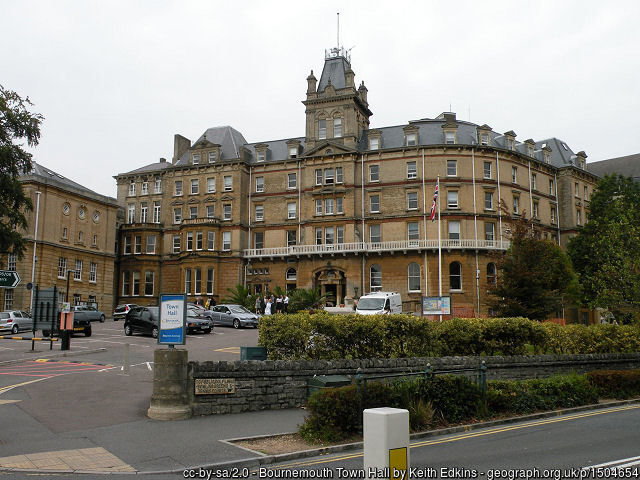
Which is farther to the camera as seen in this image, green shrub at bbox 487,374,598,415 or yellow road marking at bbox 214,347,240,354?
yellow road marking at bbox 214,347,240,354

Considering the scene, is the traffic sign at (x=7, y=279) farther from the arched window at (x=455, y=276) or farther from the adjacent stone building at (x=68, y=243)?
the arched window at (x=455, y=276)

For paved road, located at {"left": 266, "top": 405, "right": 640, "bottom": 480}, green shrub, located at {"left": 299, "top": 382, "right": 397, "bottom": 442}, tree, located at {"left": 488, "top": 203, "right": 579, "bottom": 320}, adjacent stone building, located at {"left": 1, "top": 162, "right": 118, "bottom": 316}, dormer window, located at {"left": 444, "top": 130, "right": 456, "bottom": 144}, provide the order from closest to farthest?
paved road, located at {"left": 266, "top": 405, "right": 640, "bottom": 480}, green shrub, located at {"left": 299, "top": 382, "right": 397, "bottom": 442}, tree, located at {"left": 488, "top": 203, "right": 579, "bottom": 320}, adjacent stone building, located at {"left": 1, "top": 162, "right": 118, "bottom": 316}, dormer window, located at {"left": 444, "top": 130, "right": 456, "bottom": 144}

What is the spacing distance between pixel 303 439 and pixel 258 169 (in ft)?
170

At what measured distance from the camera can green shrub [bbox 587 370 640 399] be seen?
18641mm

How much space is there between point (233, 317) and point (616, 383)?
1010 inches

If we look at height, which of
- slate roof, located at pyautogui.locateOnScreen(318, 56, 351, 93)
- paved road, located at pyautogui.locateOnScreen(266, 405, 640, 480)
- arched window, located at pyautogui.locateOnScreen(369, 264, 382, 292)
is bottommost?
paved road, located at pyautogui.locateOnScreen(266, 405, 640, 480)

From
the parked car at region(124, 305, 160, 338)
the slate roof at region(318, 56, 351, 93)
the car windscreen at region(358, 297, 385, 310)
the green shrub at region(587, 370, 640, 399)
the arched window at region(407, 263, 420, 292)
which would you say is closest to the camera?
the green shrub at region(587, 370, 640, 399)

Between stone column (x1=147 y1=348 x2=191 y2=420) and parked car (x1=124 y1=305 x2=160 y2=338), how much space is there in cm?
1876

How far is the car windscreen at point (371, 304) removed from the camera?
33.2 m

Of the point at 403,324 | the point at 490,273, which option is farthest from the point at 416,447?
the point at 490,273

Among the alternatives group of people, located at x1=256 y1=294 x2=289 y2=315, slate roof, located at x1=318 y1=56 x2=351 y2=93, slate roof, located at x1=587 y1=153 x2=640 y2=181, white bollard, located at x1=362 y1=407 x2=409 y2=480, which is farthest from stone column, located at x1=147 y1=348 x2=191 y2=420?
slate roof, located at x1=587 y1=153 x2=640 y2=181

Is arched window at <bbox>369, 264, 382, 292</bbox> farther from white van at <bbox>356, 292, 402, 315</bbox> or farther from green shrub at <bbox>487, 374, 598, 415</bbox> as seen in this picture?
green shrub at <bbox>487, 374, 598, 415</bbox>

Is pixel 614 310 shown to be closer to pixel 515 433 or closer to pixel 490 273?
pixel 515 433

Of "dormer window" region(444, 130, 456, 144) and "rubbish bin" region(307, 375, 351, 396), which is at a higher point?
"dormer window" region(444, 130, 456, 144)
